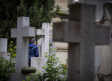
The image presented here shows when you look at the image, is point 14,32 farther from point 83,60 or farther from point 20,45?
point 83,60

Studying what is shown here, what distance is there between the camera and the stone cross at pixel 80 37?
2.29 meters

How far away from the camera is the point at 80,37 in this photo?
7.74ft

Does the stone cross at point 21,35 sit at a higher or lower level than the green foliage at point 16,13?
lower

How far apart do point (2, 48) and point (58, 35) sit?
3.96 m

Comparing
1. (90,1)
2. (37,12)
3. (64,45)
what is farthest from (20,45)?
(64,45)

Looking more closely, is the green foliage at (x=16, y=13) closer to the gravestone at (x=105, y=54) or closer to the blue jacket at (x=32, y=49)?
the blue jacket at (x=32, y=49)

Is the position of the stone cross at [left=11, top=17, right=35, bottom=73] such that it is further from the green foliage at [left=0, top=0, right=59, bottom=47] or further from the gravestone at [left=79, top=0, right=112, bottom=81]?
the green foliage at [left=0, top=0, right=59, bottom=47]

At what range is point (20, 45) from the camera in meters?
4.20

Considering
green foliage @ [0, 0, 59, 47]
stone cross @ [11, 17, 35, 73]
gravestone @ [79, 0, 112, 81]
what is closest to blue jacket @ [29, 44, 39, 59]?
stone cross @ [11, 17, 35, 73]

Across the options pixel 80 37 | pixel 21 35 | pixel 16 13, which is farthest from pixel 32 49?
pixel 80 37

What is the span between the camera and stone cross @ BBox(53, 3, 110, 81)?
7.50ft

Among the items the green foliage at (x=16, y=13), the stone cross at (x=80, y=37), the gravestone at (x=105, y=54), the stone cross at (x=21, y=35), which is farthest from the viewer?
the green foliage at (x=16, y=13)

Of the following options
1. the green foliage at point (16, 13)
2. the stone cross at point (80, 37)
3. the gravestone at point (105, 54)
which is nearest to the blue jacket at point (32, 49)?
the green foliage at point (16, 13)

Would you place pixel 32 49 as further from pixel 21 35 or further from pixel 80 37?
pixel 80 37
